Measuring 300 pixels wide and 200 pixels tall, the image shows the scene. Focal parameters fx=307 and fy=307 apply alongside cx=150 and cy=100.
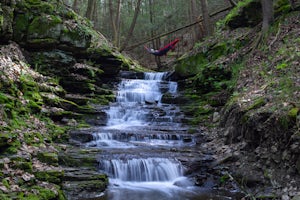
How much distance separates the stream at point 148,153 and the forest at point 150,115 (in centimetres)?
3

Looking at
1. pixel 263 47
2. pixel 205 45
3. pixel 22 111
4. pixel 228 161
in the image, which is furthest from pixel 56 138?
pixel 205 45

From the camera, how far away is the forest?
6.19 metres

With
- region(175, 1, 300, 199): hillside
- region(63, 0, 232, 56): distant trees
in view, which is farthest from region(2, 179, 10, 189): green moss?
region(63, 0, 232, 56): distant trees

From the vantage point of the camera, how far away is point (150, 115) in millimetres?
12109

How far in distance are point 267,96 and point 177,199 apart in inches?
130

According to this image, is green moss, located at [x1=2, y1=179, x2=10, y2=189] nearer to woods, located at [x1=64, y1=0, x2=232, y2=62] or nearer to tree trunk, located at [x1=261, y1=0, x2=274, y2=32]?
tree trunk, located at [x1=261, y1=0, x2=274, y2=32]

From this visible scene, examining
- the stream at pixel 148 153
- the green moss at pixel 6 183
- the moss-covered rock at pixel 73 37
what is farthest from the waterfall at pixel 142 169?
the moss-covered rock at pixel 73 37

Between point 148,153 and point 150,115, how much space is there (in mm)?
3991

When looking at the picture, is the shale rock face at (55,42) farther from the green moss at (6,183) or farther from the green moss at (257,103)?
the green moss at (257,103)

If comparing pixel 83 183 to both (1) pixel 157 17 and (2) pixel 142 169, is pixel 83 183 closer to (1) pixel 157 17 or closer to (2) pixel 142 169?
(2) pixel 142 169

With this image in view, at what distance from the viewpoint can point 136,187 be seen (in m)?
7.07

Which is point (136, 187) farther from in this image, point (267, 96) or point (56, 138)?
point (267, 96)

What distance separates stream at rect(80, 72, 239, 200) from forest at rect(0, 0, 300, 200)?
3 centimetres

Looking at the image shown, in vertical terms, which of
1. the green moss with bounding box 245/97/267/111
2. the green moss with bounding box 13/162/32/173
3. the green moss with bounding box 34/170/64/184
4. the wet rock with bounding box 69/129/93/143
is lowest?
the green moss with bounding box 34/170/64/184
